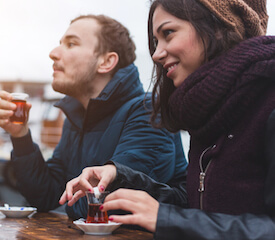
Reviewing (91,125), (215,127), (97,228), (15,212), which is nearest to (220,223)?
(215,127)

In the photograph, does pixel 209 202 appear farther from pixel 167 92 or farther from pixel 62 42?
pixel 62 42

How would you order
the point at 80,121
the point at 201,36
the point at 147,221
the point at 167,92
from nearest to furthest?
the point at 147,221 < the point at 201,36 < the point at 167,92 < the point at 80,121

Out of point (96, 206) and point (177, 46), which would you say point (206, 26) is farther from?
point (96, 206)

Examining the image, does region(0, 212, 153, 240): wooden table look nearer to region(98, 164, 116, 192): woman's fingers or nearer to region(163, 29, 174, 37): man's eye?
region(98, 164, 116, 192): woman's fingers

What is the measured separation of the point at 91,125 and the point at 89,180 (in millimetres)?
735

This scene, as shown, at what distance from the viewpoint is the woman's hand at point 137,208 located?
919 mm

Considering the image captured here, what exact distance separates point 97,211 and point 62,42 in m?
1.24

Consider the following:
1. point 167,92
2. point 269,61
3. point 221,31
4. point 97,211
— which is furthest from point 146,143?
point 269,61

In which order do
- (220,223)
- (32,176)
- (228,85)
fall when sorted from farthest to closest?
(32,176), (228,85), (220,223)

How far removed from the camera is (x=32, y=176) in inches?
80.4

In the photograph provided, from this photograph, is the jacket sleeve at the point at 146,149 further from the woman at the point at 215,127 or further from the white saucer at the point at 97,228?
the white saucer at the point at 97,228

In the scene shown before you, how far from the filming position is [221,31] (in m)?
1.24

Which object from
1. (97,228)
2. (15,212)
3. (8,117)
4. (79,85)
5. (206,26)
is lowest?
(15,212)

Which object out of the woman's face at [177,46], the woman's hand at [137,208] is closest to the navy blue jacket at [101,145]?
the woman's face at [177,46]
